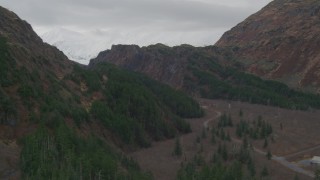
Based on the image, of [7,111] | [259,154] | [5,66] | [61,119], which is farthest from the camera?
[259,154]

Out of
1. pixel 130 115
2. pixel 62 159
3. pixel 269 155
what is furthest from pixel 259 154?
pixel 62 159

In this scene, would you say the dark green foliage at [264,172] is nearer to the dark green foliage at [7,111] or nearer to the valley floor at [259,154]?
the valley floor at [259,154]

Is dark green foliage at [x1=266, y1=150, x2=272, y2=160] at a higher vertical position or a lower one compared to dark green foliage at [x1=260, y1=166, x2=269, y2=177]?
lower

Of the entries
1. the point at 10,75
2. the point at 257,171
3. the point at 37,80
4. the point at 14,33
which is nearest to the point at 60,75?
the point at 14,33

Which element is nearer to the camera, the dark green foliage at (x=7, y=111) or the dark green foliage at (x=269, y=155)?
the dark green foliage at (x=7, y=111)

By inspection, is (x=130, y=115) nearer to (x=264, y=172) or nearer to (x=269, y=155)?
(x=269, y=155)

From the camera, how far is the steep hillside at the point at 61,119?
100125 mm

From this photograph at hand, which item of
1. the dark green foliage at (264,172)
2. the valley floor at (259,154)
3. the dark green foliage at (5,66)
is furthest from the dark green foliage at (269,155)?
the dark green foliage at (5,66)

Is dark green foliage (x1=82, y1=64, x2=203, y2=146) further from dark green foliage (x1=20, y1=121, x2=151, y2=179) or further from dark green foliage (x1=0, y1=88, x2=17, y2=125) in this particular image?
dark green foliage (x1=20, y1=121, x2=151, y2=179)

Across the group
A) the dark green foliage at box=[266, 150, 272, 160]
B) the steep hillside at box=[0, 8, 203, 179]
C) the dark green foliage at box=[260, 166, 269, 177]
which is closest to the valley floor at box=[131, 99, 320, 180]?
the dark green foliage at box=[266, 150, 272, 160]

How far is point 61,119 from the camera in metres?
126

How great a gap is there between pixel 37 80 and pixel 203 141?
64.6m

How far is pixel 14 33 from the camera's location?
175875 mm

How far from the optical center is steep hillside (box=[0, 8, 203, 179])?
100125 mm
